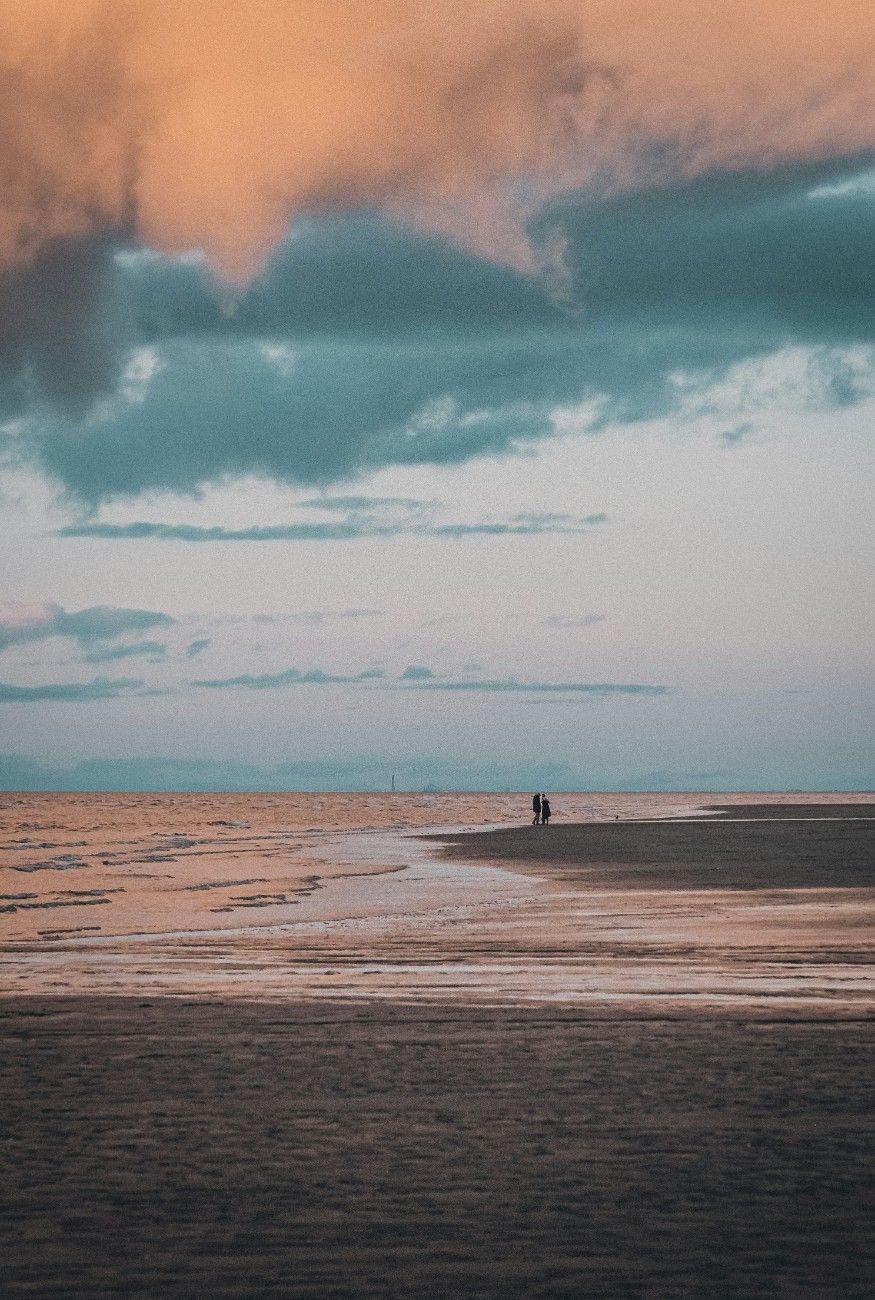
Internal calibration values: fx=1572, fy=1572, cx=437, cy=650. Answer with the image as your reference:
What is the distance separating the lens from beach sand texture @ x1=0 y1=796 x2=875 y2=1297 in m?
8.07

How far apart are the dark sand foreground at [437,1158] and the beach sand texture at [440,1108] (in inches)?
1.2

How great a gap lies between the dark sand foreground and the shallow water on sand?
2729mm

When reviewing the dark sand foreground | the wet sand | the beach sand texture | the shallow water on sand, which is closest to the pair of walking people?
the wet sand

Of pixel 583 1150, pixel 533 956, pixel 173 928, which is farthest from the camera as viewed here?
pixel 173 928

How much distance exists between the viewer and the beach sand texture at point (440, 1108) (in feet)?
26.5

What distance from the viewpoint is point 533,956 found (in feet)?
73.5

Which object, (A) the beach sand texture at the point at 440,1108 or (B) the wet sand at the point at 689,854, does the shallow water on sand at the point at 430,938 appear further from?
(B) the wet sand at the point at 689,854

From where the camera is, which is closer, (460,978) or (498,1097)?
(498,1097)

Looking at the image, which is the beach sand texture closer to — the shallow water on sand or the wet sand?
the shallow water on sand

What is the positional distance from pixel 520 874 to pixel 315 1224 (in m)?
35.9

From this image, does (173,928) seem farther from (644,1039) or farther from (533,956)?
(644,1039)

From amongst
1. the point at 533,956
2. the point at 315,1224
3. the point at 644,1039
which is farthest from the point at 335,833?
the point at 315,1224

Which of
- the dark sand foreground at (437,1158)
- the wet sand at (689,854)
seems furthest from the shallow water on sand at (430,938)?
the dark sand foreground at (437,1158)

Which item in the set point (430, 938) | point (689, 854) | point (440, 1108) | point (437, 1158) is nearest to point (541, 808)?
point (689, 854)
